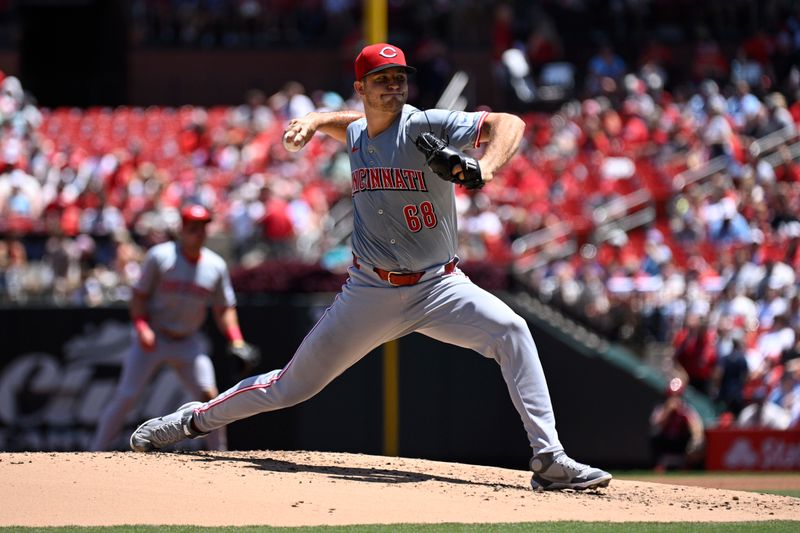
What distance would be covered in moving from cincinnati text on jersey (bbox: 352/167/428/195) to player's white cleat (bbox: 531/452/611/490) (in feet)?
4.34

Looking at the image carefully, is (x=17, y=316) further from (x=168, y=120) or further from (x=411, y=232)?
(x=168, y=120)

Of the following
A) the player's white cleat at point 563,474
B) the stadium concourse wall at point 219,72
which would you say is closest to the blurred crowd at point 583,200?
the stadium concourse wall at point 219,72

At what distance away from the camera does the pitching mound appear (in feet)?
19.2

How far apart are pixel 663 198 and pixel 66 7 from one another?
17.0m

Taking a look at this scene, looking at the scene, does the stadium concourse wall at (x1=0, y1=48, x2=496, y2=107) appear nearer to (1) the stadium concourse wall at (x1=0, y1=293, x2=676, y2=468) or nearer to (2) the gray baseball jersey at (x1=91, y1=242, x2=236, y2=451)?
(1) the stadium concourse wall at (x1=0, y1=293, x2=676, y2=468)

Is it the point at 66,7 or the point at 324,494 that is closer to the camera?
the point at 324,494

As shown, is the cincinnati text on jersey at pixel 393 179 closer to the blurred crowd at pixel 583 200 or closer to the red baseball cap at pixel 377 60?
the red baseball cap at pixel 377 60

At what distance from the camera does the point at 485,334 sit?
6.39 metres

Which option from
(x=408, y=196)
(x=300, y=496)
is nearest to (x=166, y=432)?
(x=300, y=496)

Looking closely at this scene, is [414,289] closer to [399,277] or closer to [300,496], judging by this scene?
[399,277]

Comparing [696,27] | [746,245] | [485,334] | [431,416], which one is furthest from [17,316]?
[696,27]

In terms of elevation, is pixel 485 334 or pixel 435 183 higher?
pixel 435 183

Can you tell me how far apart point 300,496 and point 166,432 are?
4.04ft

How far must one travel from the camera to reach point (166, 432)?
7121mm
